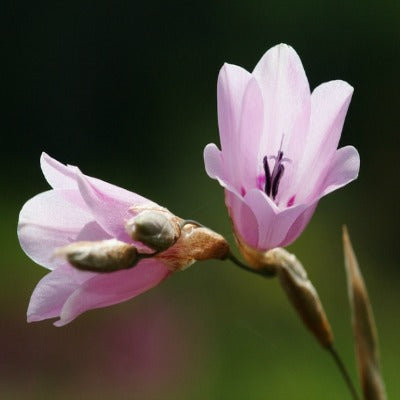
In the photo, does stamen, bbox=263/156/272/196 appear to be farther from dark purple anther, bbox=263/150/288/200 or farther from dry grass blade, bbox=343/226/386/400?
dry grass blade, bbox=343/226/386/400

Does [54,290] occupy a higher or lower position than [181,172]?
higher

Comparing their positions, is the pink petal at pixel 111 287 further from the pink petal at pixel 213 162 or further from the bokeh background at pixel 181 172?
the bokeh background at pixel 181 172

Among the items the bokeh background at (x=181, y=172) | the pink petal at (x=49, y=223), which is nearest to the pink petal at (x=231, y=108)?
the pink petal at (x=49, y=223)

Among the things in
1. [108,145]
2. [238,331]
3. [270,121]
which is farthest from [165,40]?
[270,121]

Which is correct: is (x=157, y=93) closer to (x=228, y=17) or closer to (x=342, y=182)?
(x=228, y=17)

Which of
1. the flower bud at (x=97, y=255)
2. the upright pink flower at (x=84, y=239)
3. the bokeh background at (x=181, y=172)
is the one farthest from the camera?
the bokeh background at (x=181, y=172)

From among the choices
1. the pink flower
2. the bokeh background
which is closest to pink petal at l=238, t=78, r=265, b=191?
the pink flower

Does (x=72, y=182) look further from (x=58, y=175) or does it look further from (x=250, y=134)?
(x=250, y=134)

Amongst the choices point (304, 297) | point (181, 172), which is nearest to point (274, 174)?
point (304, 297)
